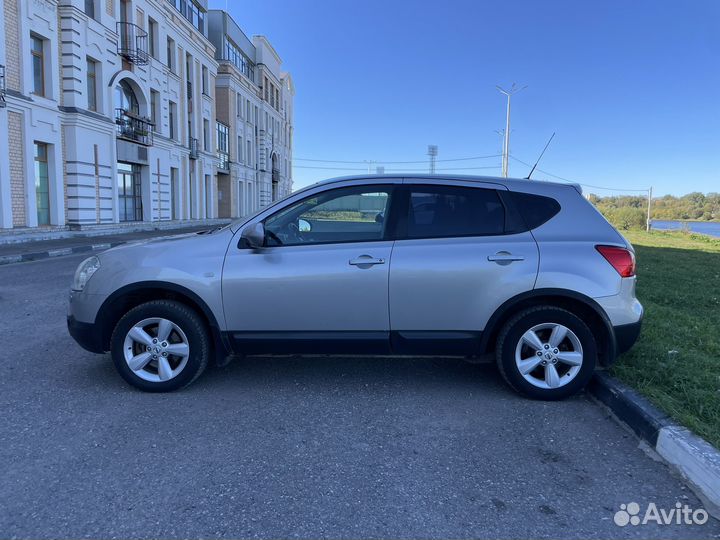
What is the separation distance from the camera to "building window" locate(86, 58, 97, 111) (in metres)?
21.8

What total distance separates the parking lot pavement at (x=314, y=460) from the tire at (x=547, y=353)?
6.3 inches

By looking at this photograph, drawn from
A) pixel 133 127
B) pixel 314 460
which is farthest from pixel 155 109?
pixel 314 460

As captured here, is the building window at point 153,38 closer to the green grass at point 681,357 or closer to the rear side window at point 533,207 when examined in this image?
the green grass at point 681,357

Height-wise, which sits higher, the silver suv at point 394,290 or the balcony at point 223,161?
the balcony at point 223,161

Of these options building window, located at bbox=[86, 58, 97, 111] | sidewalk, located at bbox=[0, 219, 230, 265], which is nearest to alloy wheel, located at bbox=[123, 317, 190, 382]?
sidewalk, located at bbox=[0, 219, 230, 265]

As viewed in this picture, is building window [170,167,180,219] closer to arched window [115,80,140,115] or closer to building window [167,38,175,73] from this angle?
arched window [115,80,140,115]

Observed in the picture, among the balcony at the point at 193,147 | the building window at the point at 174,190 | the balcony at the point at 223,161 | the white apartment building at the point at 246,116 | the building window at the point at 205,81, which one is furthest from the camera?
the white apartment building at the point at 246,116

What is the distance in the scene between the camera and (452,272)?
3752mm

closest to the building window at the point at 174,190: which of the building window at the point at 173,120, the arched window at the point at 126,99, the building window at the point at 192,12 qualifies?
the building window at the point at 173,120

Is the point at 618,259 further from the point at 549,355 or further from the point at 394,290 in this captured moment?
the point at 394,290

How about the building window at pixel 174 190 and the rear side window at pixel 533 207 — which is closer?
the rear side window at pixel 533 207

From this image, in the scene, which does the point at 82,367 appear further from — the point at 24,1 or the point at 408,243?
the point at 24,1

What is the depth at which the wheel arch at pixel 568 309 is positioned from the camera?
376 cm

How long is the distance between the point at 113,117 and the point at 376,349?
23582 millimetres
